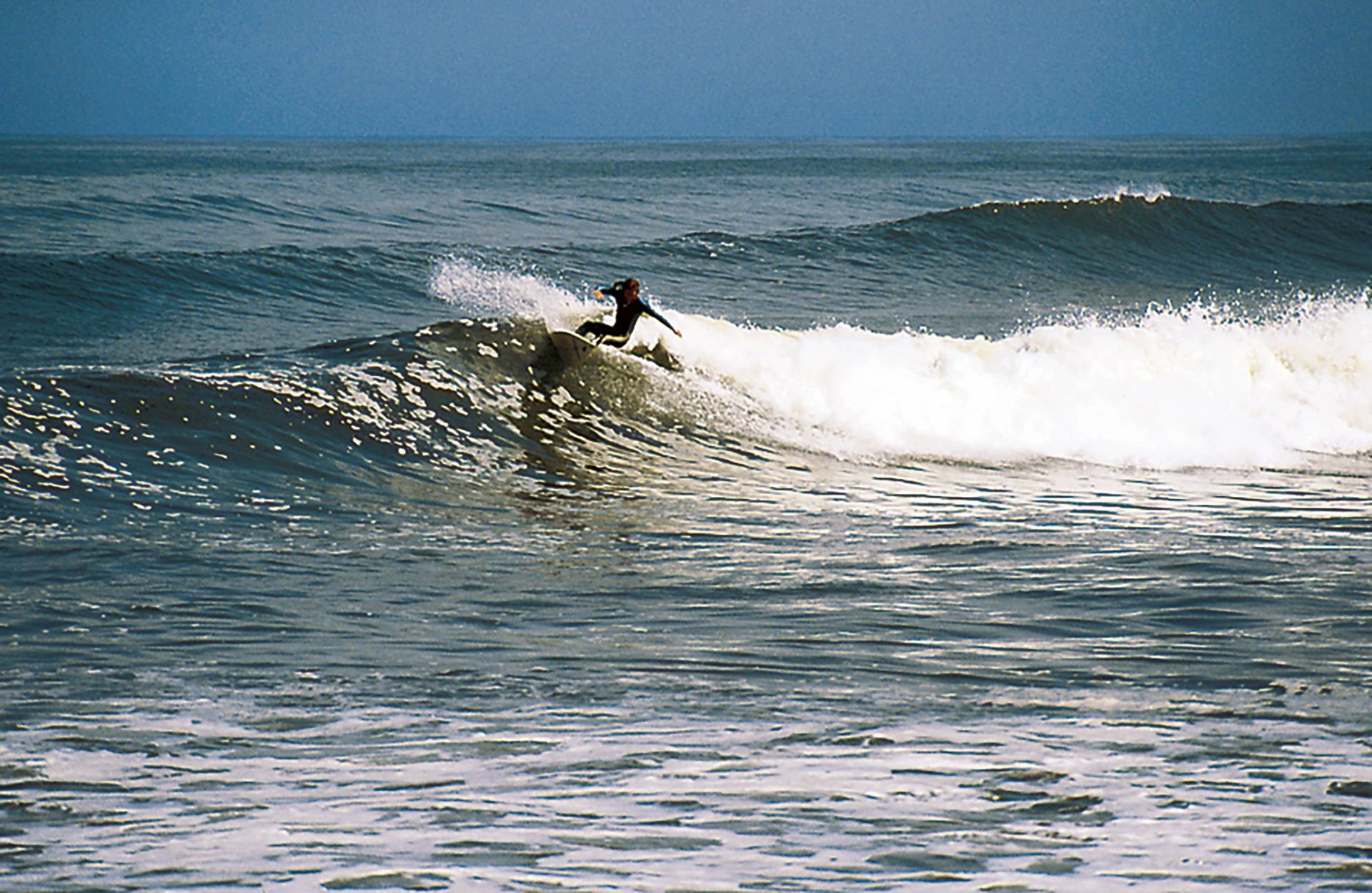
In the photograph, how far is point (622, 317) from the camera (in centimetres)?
1490

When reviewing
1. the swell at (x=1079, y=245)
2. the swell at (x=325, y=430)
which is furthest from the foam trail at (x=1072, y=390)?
the swell at (x=1079, y=245)

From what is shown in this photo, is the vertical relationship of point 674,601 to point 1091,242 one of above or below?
below

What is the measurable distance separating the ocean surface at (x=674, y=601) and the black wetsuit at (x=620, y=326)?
0.27 m

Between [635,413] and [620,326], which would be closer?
[635,413]

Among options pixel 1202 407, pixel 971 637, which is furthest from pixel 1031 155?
pixel 971 637

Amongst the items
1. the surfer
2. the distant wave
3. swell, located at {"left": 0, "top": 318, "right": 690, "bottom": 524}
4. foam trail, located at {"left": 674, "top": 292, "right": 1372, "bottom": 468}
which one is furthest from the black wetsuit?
the distant wave

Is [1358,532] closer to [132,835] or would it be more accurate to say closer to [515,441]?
[515,441]

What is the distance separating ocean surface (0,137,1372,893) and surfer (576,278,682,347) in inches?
11.0

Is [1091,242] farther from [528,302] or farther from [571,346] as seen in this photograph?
[571,346]

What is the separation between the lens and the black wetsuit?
14664 mm

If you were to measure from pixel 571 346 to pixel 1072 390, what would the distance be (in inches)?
224

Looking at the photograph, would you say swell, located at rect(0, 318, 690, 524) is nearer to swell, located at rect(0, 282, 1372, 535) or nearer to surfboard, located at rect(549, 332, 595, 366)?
swell, located at rect(0, 282, 1372, 535)

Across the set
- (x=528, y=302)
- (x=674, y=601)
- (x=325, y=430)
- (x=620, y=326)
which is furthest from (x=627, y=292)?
(x=674, y=601)

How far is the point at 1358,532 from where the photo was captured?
9836 mm
